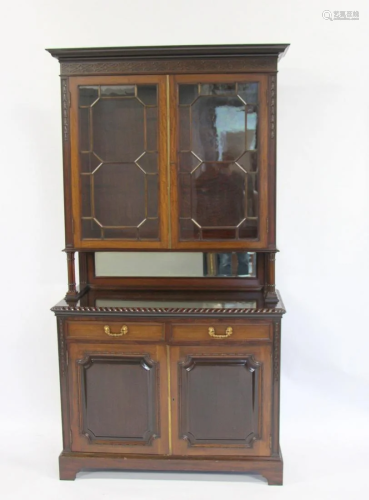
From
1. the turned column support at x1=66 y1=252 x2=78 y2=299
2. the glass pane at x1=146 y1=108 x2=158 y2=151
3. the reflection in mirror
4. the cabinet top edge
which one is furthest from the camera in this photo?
the reflection in mirror

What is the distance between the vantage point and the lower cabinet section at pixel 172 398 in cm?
242

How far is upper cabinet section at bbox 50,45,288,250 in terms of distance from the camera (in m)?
2.37

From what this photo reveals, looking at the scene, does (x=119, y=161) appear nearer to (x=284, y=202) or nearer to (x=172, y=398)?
(x=284, y=202)

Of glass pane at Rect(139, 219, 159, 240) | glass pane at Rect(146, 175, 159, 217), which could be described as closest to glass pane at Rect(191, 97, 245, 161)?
glass pane at Rect(146, 175, 159, 217)

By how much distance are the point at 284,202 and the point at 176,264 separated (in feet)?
2.15

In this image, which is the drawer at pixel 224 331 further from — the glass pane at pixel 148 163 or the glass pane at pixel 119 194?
the glass pane at pixel 148 163

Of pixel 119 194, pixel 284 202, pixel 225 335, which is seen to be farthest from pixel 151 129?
pixel 225 335

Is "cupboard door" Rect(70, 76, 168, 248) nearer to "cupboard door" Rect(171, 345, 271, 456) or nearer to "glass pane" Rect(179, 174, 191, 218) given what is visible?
"glass pane" Rect(179, 174, 191, 218)

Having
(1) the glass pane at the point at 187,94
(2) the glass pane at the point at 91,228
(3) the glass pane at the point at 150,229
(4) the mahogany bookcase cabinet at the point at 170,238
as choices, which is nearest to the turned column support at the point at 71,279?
(4) the mahogany bookcase cabinet at the point at 170,238

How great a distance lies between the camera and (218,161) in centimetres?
241

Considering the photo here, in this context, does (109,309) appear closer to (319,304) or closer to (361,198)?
(319,304)

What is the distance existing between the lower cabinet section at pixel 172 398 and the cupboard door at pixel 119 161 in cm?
50

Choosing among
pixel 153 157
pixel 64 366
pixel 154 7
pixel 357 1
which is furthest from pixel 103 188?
pixel 357 1

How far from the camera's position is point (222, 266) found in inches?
107
